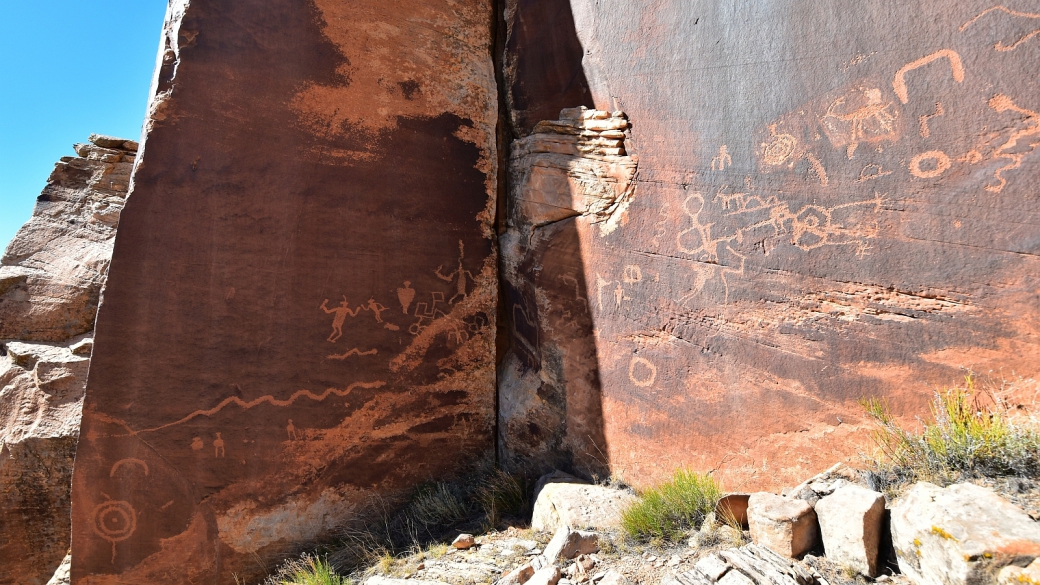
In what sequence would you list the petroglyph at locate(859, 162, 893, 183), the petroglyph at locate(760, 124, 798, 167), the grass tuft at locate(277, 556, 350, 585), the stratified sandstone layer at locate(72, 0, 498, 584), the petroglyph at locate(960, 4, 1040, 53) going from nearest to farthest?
the petroglyph at locate(960, 4, 1040, 53), the petroglyph at locate(859, 162, 893, 183), the petroglyph at locate(760, 124, 798, 167), the grass tuft at locate(277, 556, 350, 585), the stratified sandstone layer at locate(72, 0, 498, 584)

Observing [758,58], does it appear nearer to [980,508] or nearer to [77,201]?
[980,508]

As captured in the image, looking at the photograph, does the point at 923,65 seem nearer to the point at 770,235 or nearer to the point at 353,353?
the point at 770,235

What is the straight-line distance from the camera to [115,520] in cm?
358

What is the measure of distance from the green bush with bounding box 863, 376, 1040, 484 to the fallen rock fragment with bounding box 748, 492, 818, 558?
0.41 meters

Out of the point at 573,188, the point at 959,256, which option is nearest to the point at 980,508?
the point at 959,256

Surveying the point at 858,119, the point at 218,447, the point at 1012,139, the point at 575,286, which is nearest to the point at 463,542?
the point at 218,447

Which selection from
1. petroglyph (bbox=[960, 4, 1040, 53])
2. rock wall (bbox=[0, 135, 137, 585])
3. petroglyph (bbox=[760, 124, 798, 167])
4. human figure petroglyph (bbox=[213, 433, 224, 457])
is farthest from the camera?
rock wall (bbox=[0, 135, 137, 585])

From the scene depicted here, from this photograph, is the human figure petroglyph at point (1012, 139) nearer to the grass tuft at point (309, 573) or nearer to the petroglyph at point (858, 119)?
the petroglyph at point (858, 119)

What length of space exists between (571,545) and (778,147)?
7.48 feet

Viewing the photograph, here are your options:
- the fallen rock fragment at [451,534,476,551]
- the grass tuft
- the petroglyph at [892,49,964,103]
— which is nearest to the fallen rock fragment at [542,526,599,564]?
the fallen rock fragment at [451,534,476,551]

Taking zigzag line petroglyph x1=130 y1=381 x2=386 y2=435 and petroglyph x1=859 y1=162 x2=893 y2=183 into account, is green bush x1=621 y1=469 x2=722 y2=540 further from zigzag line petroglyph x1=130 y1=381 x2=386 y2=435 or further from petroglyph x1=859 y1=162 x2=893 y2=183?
zigzag line petroglyph x1=130 y1=381 x2=386 y2=435


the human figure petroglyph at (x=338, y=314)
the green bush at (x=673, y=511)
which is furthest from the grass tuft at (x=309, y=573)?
the green bush at (x=673, y=511)

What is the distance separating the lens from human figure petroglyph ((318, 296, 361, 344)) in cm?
415

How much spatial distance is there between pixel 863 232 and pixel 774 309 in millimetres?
552
